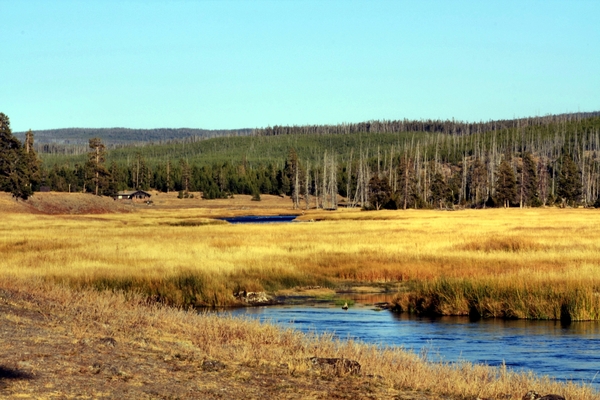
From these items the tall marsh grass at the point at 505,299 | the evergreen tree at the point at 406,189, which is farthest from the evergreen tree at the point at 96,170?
the tall marsh grass at the point at 505,299

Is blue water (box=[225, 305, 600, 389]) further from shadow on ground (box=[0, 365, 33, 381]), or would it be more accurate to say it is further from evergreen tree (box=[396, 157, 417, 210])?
evergreen tree (box=[396, 157, 417, 210])

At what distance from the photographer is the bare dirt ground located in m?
10.6

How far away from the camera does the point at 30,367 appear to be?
37.4ft

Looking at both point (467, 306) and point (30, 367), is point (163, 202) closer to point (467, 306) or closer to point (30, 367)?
point (467, 306)

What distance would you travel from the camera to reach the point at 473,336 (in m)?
20.8

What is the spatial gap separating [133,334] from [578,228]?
43466 mm

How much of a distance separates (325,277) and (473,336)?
508 inches

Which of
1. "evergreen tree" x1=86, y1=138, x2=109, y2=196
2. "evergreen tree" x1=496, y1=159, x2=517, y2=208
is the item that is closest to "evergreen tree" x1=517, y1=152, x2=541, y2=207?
"evergreen tree" x1=496, y1=159, x2=517, y2=208

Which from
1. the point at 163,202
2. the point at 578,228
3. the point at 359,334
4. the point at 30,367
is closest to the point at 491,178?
the point at 163,202

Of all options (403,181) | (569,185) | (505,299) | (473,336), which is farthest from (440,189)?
(473,336)

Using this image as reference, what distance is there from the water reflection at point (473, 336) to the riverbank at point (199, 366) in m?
2.92

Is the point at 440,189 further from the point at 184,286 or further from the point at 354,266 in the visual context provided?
the point at 184,286

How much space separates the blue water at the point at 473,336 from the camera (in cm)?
1712

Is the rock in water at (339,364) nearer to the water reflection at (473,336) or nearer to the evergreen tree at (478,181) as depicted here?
the water reflection at (473,336)
